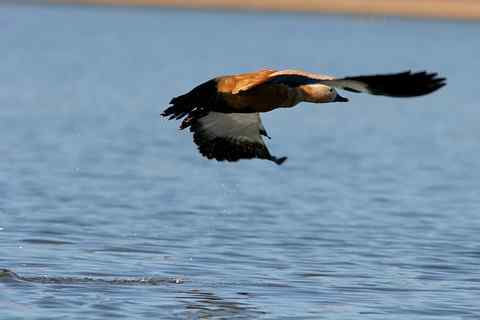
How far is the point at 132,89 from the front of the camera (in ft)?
106

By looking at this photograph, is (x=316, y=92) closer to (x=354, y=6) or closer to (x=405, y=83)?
(x=405, y=83)

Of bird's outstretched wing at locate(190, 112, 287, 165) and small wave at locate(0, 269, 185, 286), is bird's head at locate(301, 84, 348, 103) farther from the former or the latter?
small wave at locate(0, 269, 185, 286)

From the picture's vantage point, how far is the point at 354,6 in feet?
286

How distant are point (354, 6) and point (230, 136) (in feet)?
251

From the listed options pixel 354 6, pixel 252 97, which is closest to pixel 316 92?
pixel 252 97

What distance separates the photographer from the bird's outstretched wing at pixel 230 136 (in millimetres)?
11258

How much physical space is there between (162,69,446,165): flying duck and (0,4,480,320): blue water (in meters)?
1.11

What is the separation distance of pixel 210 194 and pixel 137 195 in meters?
0.89

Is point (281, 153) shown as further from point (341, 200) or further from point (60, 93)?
point (60, 93)

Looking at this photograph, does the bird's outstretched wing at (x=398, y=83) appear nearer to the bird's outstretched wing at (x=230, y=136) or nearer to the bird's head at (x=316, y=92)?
the bird's head at (x=316, y=92)

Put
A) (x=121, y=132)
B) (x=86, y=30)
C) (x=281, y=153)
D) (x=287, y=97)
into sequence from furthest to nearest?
(x=86, y=30) → (x=121, y=132) → (x=281, y=153) → (x=287, y=97)

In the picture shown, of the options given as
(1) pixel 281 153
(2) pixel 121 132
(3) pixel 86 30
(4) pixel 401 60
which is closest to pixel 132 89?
(2) pixel 121 132

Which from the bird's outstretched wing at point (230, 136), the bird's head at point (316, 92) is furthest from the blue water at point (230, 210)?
the bird's head at point (316, 92)

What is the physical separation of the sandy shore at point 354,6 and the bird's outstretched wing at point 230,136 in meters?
71.7
